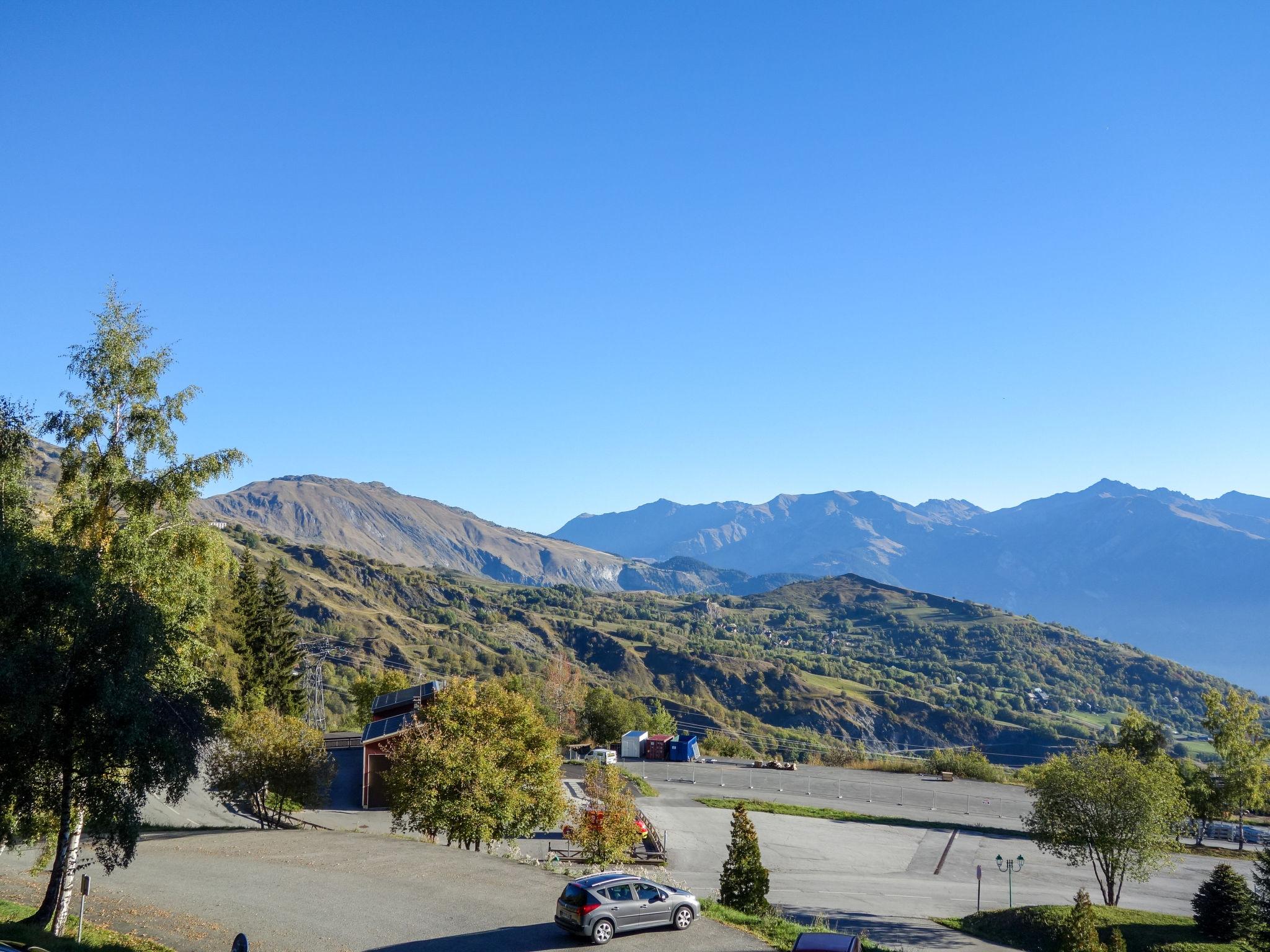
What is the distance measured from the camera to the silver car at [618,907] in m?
17.6

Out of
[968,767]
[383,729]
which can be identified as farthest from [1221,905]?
[968,767]

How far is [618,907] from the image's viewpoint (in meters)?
17.9

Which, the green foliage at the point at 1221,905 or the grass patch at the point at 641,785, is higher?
the green foliage at the point at 1221,905

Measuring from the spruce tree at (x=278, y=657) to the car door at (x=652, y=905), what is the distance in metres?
48.8

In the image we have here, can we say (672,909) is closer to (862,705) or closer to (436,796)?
(436,796)

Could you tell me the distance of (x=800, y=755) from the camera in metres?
83.9

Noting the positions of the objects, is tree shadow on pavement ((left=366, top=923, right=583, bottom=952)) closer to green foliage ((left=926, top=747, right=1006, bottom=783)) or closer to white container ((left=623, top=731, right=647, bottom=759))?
white container ((left=623, top=731, right=647, bottom=759))

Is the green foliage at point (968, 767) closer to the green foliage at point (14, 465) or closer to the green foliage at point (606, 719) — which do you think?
the green foliage at point (606, 719)

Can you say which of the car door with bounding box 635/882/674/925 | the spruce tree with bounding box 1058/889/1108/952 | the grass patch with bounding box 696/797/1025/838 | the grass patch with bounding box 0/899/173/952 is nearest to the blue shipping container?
the grass patch with bounding box 696/797/1025/838

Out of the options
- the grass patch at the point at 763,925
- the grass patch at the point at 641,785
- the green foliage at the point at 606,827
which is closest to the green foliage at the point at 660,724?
the grass patch at the point at 641,785

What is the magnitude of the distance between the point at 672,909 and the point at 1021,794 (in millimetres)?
51003

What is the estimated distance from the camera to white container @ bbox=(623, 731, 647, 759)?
71500 mm

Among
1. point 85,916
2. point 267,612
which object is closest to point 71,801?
point 85,916

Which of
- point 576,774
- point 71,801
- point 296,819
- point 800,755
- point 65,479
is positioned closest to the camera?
point 71,801
